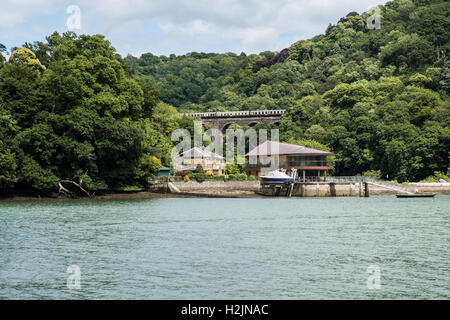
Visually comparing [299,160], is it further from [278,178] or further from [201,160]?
[201,160]

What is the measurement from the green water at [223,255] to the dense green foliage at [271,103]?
18.4 metres

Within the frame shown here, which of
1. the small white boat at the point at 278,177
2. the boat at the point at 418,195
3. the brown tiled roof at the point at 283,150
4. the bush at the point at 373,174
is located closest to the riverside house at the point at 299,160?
the brown tiled roof at the point at 283,150

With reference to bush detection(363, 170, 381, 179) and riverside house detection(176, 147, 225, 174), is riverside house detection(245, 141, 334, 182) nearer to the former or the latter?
bush detection(363, 170, 381, 179)

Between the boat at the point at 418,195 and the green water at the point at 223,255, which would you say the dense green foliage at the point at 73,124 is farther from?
the boat at the point at 418,195

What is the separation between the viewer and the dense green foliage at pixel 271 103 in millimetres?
60969

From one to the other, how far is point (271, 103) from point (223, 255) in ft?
362

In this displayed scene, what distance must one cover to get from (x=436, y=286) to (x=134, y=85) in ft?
166

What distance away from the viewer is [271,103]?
440ft

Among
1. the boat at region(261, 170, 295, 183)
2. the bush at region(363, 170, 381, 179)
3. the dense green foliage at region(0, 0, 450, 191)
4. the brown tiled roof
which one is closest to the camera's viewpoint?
the dense green foliage at region(0, 0, 450, 191)

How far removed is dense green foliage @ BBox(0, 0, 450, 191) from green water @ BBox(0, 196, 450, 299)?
60.5 feet

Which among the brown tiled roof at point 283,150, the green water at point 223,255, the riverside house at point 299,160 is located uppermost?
the brown tiled roof at point 283,150

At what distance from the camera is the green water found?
19.3 metres

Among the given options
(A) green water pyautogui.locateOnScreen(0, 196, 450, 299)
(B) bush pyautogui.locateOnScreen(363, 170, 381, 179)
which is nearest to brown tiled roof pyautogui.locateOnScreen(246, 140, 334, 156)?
(B) bush pyautogui.locateOnScreen(363, 170, 381, 179)
